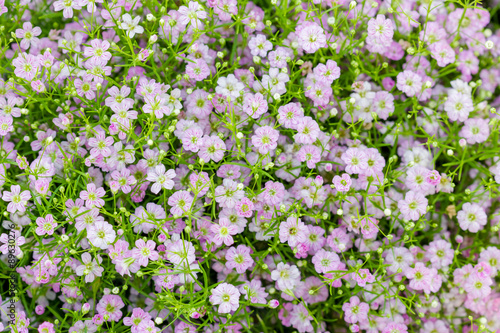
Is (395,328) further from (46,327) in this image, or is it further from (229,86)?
(46,327)

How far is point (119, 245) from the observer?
159cm

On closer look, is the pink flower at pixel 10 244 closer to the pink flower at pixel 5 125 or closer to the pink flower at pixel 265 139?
the pink flower at pixel 5 125

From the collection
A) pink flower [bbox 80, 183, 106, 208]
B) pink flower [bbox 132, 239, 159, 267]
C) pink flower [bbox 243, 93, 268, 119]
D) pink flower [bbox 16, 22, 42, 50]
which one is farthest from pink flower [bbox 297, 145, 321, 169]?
pink flower [bbox 16, 22, 42, 50]

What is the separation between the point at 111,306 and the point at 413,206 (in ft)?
4.16

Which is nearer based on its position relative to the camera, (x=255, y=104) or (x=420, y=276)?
(x=255, y=104)

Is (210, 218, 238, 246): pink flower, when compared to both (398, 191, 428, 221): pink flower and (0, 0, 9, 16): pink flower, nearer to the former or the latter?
(398, 191, 428, 221): pink flower

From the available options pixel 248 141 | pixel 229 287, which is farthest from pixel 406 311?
pixel 248 141

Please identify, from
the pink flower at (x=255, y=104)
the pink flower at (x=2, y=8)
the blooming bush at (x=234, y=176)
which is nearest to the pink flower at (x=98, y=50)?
the blooming bush at (x=234, y=176)

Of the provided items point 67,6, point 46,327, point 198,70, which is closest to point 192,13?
point 198,70

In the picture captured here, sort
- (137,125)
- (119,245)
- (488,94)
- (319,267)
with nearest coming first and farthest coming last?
(119,245) → (319,267) → (137,125) → (488,94)

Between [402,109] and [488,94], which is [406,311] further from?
[488,94]

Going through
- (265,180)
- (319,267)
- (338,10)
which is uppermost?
(338,10)

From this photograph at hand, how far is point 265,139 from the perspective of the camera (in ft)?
5.53

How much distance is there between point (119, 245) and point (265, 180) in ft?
2.05
